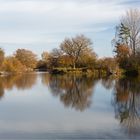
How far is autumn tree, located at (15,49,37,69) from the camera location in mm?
86125

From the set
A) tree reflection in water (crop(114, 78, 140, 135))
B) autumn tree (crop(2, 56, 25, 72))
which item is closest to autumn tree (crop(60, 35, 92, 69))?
autumn tree (crop(2, 56, 25, 72))

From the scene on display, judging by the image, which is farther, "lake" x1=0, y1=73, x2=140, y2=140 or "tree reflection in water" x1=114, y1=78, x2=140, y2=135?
"tree reflection in water" x1=114, y1=78, x2=140, y2=135

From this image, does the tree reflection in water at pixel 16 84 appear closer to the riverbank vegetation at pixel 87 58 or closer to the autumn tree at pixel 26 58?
the riverbank vegetation at pixel 87 58

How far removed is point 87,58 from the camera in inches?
2340

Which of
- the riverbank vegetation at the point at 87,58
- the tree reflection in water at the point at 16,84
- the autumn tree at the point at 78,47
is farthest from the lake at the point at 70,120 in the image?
the autumn tree at the point at 78,47

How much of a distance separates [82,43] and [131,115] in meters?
50.4

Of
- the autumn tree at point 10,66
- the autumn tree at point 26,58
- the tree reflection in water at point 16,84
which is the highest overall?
the autumn tree at point 26,58

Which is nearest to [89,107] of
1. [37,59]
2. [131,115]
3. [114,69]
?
[131,115]

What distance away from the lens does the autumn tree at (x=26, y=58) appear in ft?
283

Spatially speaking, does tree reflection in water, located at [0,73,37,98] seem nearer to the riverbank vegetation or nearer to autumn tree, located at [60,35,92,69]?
the riverbank vegetation

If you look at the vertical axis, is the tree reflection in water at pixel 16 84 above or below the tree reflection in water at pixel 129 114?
above

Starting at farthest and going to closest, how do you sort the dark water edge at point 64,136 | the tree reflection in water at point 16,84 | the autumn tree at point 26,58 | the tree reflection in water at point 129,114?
the autumn tree at point 26,58 → the tree reflection in water at point 16,84 → the tree reflection in water at point 129,114 → the dark water edge at point 64,136

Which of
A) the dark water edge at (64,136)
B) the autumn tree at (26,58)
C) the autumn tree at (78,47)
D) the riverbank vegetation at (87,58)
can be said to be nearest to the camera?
the dark water edge at (64,136)

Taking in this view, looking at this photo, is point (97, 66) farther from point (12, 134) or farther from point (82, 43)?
point (12, 134)
